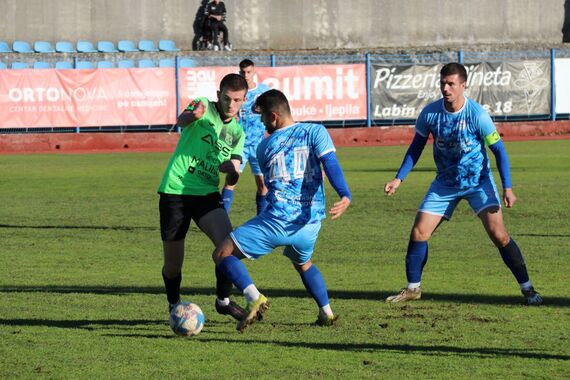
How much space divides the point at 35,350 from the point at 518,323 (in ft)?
11.3

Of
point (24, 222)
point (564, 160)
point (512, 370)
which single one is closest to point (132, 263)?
point (24, 222)

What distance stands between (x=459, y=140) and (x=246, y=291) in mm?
2504

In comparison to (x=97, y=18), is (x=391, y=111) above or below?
below

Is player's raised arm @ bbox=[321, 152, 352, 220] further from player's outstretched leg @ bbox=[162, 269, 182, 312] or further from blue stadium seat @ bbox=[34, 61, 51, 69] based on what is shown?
blue stadium seat @ bbox=[34, 61, 51, 69]

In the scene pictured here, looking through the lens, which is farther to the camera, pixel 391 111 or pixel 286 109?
pixel 391 111

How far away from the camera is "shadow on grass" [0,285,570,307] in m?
9.61

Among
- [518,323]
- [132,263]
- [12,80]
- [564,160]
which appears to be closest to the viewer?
[518,323]

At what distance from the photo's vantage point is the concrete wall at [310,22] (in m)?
41.3

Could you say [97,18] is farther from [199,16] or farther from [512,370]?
[512,370]

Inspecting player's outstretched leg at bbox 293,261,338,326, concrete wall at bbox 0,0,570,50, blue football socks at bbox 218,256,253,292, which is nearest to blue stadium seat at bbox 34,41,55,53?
concrete wall at bbox 0,0,570,50

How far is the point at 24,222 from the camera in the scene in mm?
15977

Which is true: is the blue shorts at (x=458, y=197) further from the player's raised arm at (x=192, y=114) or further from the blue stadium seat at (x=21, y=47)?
the blue stadium seat at (x=21, y=47)

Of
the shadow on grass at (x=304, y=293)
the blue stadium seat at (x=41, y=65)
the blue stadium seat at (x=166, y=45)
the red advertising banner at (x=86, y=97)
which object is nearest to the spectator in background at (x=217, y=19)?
the blue stadium seat at (x=166, y=45)

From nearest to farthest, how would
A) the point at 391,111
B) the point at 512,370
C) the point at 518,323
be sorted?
the point at 512,370, the point at 518,323, the point at 391,111
